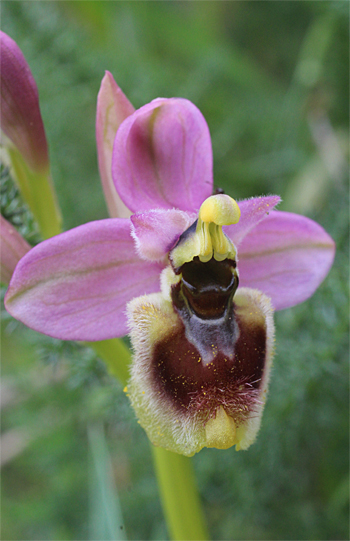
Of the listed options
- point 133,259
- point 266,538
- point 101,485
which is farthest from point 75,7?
point 266,538

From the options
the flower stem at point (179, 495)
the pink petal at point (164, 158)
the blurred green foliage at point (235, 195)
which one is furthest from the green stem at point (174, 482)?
the pink petal at point (164, 158)

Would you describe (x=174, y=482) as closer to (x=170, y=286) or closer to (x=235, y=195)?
(x=170, y=286)

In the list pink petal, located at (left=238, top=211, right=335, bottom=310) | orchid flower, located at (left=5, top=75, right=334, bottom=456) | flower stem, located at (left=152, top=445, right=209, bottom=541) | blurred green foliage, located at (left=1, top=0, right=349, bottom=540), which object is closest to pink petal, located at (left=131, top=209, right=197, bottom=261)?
orchid flower, located at (left=5, top=75, right=334, bottom=456)

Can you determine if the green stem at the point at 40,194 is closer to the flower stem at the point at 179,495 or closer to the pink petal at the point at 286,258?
the pink petal at the point at 286,258

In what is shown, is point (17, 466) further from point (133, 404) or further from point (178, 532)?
point (133, 404)

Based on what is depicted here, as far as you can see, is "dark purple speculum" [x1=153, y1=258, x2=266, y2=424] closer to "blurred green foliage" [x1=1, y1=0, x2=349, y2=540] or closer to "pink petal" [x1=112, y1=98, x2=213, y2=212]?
"pink petal" [x1=112, y1=98, x2=213, y2=212]

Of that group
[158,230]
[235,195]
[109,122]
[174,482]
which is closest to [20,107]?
[109,122]
